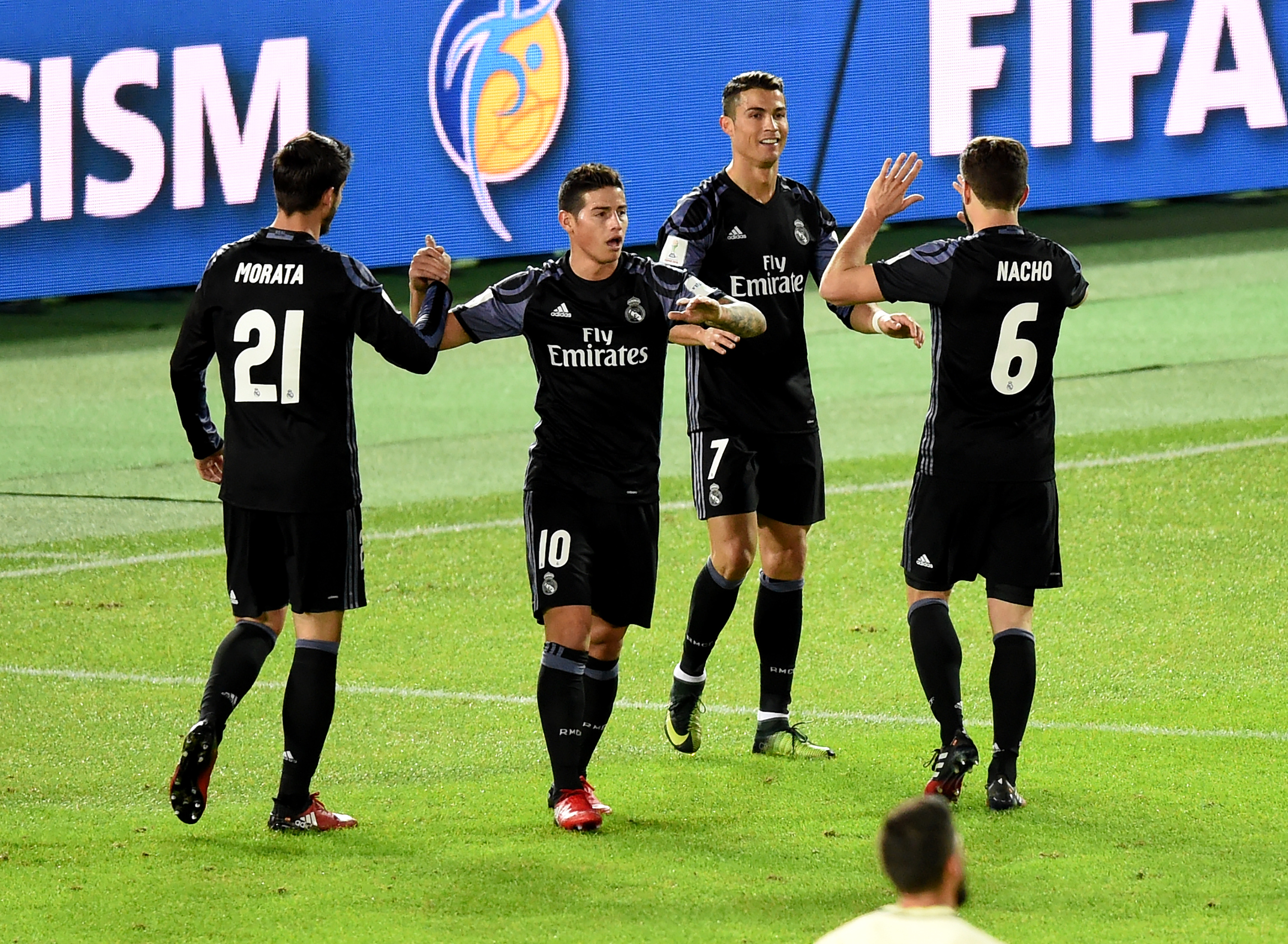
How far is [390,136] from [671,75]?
2270 millimetres

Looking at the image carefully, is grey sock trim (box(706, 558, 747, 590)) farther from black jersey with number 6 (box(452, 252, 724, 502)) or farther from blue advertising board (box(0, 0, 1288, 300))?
blue advertising board (box(0, 0, 1288, 300))

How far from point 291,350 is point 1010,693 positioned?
2.31 metres

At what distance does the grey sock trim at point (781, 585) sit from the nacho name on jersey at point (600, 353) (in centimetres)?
129

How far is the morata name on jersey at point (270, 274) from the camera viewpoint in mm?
5590

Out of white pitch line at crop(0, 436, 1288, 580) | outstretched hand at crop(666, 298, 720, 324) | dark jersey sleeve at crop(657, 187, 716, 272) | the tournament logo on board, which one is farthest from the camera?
the tournament logo on board

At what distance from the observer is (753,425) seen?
678cm

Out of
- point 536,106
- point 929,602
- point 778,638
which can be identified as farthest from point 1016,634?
point 536,106

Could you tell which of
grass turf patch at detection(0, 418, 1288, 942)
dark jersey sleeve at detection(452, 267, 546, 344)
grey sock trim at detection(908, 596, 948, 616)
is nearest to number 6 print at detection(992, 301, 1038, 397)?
grey sock trim at detection(908, 596, 948, 616)

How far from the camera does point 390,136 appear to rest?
15070mm

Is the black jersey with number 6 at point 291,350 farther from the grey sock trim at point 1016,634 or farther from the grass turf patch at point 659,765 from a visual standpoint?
the grey sock trim at point 1016,634

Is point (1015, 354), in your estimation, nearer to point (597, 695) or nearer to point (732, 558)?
point (732, 558)

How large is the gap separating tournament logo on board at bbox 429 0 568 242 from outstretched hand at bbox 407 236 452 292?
957 centimetres

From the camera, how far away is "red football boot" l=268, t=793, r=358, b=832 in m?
5.74

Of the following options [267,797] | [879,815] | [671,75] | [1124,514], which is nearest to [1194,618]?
[1124,514]
